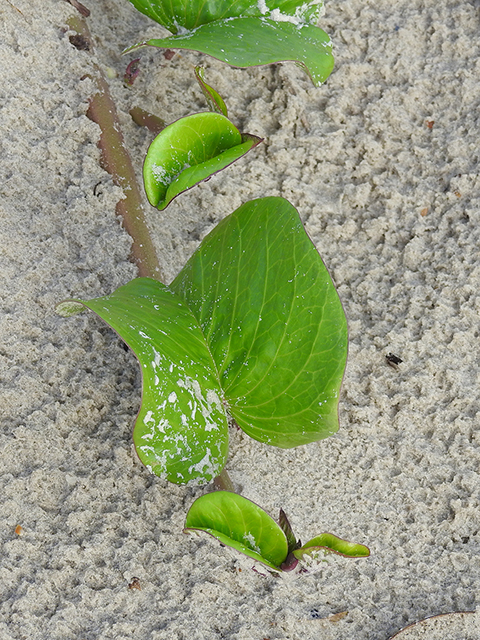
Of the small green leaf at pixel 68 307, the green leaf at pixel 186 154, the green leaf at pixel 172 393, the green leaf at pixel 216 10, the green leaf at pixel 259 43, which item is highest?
the green leaf at pixel 216 10

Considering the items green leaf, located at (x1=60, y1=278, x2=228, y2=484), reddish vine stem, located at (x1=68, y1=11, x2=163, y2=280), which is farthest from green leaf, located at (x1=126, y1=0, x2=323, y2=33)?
green leaf, located at (x1=60, y1=278, x2=228, y2=484)

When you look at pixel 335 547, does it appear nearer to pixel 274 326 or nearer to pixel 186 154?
pixel 274 326

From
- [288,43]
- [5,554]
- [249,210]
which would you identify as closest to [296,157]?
[288,43]

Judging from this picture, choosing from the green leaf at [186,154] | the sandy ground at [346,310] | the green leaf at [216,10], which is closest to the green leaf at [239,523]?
the sandy ground at [346,310]

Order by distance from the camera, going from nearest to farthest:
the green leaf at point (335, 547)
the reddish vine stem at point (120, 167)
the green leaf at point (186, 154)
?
the green leaf at point (335, 547), the green leaf at point (186, 154), the reddish vine stem at point (120, 167)

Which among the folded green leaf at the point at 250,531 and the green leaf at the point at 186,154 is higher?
the green leaf at the point at 186,154

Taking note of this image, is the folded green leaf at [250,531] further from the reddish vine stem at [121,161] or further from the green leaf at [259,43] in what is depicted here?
the green leaf at [259,43]

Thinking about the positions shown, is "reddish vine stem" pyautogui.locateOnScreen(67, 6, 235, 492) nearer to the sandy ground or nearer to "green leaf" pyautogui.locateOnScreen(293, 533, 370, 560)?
the sandy ground
